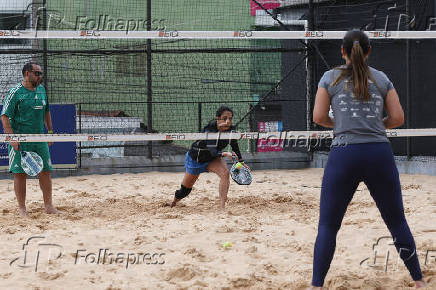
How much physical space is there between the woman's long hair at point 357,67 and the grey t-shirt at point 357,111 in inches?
1.3

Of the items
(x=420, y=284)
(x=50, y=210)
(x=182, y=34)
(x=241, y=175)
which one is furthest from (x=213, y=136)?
(x=420, y=284)

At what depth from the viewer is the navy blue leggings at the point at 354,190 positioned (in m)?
3.50

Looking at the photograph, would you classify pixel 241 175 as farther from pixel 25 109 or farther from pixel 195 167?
pixel 25 109

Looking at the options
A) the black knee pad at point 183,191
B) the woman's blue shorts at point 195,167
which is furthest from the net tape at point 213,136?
the black knee pad at point 183,191

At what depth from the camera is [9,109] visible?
662 cm

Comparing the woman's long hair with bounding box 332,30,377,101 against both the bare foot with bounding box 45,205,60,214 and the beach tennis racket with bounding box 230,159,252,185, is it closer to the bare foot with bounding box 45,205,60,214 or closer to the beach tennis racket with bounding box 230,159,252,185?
the beach tennis racket with bounding box 230,159,252,185

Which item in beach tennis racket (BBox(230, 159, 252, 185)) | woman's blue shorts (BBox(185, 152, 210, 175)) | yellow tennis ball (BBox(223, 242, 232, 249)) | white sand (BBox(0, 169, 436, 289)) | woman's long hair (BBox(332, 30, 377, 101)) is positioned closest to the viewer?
woman's long hair (BBox(332, 30, 377, 101))

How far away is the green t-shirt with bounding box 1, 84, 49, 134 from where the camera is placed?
6.61 m

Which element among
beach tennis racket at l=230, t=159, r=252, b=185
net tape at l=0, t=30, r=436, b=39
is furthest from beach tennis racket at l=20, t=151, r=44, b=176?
beach tennis racket at l=230, t=159, r=252, b=185

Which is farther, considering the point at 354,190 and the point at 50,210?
the point at 50,210

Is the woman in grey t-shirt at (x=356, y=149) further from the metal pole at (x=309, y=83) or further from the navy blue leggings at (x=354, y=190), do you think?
the metal pole at (x=309, y=83)

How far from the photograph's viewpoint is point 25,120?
265 inches

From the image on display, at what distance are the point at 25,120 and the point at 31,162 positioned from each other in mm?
476

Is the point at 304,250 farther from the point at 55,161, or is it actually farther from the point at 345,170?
the point at 55,161
